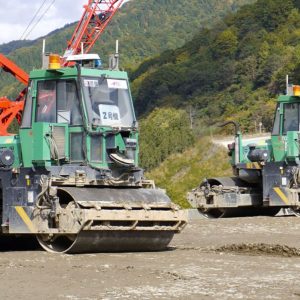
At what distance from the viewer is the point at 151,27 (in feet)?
584

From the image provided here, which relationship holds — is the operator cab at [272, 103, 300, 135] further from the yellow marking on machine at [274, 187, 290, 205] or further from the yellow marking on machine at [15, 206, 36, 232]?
the yellow marking on machine at [15, 206, 36, 232]

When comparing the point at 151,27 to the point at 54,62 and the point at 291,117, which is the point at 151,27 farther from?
the point at 54,62

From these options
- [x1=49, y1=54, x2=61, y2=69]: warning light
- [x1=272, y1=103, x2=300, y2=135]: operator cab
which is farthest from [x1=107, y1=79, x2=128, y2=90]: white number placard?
[x1=272, y1=103, x2=300, y2=135]: operator cab

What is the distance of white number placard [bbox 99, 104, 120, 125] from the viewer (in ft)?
46.8

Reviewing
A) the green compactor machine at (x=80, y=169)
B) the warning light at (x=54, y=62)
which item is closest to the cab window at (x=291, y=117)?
the green compactor machine at (x=80, y=169)

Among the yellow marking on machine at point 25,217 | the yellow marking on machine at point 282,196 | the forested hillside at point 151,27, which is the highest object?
the forested hillside at point 151,27

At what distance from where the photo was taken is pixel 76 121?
14.2m

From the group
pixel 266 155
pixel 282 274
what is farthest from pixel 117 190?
pixel 266 155

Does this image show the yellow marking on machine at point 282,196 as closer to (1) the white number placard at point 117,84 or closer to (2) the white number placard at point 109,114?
(1) the white number placard at point 117,84

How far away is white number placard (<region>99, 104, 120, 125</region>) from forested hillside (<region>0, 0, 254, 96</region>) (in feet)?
407

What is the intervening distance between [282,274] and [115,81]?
489 cm

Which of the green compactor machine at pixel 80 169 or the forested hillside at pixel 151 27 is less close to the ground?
the forested hillside at pixel 151 27

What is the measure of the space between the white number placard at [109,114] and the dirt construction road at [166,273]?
7.09 ft

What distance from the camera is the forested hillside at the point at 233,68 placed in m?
65.0
